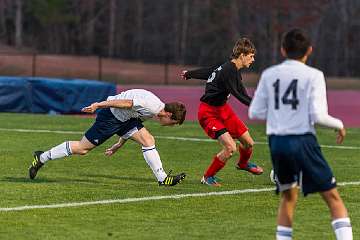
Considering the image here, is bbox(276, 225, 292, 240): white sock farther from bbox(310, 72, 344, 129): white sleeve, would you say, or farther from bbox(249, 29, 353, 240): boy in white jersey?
bbox(310, 72, 344, 129): white sleeve

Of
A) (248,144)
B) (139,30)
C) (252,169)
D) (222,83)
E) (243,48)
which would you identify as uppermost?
(243,48)

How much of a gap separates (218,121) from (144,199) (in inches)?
85.1

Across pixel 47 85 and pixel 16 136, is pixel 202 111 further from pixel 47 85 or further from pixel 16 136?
pixel 47 85

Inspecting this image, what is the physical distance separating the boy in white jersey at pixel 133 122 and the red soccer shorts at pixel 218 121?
84 centimetres

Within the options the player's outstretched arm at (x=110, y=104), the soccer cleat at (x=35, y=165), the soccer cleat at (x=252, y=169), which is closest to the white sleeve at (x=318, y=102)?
the player's outstretched arm at (x=110, y=104)

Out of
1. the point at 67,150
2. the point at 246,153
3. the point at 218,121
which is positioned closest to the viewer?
the point at 67,150

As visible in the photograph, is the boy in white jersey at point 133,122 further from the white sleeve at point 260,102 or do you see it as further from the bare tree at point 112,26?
the bare tree at point 112,26

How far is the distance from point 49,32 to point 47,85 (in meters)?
46.8

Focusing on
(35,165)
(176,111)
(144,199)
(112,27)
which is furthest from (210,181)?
(112,27)

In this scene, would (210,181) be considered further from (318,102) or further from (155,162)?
(318,102)

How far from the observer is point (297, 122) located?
8.86 metres

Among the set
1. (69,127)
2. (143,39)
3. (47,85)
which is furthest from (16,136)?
(143,39)

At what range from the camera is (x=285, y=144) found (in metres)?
8.86

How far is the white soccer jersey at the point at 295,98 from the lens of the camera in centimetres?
883
